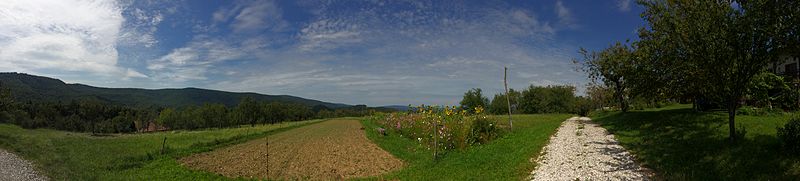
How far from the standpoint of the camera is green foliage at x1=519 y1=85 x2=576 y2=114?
249 feet

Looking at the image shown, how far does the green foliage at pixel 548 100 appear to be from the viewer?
7594 centimetres

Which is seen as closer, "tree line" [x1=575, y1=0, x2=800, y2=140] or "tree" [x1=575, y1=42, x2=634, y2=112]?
"tree line" [x1=575, y1=0, x2=800, y2=140]

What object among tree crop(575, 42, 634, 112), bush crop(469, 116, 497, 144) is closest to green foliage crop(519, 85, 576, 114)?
tree crop(575, 42, 634, 112)

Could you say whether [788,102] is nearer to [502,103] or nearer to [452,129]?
[452,129]

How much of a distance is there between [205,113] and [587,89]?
106418 millimetres

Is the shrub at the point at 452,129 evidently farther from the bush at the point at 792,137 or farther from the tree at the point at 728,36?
the bush at the point at 792,137

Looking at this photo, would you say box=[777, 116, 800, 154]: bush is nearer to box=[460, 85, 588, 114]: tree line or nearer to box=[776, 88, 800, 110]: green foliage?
box=[776, 88, 800, 110]: green foliage

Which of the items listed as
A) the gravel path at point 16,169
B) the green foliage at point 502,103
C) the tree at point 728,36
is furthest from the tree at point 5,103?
the green foliage at point 502,103

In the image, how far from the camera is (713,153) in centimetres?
1108

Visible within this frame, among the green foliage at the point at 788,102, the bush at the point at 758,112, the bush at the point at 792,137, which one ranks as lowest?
the bush at the point at 792,137

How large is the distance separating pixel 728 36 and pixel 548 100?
70884 mm

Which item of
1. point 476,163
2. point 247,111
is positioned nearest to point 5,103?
point 247,111

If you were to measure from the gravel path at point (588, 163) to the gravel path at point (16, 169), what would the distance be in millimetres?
22830

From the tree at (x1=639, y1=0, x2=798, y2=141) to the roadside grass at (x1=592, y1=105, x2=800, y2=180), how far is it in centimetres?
123
